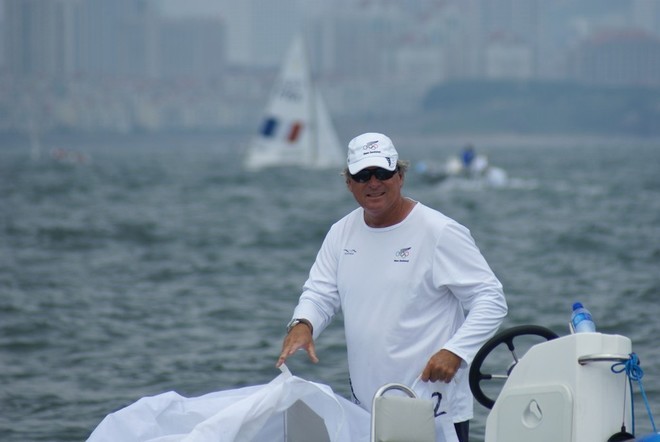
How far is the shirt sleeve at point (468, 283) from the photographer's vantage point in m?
4.39

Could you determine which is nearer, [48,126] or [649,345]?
[649,345]

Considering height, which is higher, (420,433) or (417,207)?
(417,207)

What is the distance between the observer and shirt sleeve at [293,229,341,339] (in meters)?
4.72

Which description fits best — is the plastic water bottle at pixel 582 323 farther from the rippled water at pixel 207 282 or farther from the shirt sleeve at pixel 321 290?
the rippled water at pixel 207 282

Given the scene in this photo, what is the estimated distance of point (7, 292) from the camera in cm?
1540

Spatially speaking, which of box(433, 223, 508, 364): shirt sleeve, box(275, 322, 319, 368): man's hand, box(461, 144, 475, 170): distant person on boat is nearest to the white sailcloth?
box(275, 322, 319, 368): man's hand

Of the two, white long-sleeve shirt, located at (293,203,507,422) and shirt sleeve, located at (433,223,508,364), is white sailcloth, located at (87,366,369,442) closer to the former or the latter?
white long-sleeve shirt, located at (293,203,507,422)

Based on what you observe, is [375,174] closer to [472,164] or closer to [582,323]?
[582,323]

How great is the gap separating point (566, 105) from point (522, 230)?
537 feet

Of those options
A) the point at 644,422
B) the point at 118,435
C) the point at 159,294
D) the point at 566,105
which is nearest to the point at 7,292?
the point at 159,294

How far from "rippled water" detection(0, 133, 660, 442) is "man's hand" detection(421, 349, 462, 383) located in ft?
10.7

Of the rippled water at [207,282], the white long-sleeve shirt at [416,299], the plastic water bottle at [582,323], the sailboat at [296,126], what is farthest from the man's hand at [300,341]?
the sailboat at [296,126]

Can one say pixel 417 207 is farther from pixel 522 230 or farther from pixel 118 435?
pixel 522 230

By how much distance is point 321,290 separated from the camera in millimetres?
4766
